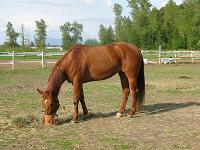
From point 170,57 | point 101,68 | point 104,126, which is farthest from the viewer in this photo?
point 170,57

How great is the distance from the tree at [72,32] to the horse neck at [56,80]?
6673 centimetres

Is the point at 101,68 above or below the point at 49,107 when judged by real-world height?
above

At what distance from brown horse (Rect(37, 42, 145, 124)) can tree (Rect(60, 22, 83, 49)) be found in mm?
66045

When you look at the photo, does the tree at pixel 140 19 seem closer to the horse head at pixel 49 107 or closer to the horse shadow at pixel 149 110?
the horse shadow at pixel 149 110

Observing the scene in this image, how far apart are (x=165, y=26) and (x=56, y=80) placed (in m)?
55.2

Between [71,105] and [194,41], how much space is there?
46.5m

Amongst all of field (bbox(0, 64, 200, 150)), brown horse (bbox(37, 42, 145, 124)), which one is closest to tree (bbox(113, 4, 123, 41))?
field (bbox(0, 64, 200, 150))

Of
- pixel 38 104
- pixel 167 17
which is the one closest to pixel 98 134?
pixel 38 104

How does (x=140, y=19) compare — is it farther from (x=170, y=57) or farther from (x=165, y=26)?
(x=170, y=57)

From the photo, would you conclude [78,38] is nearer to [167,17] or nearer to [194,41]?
[167,17]

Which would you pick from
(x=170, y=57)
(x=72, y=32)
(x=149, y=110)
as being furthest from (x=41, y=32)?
(x=149, y=110)

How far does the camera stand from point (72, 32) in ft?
269

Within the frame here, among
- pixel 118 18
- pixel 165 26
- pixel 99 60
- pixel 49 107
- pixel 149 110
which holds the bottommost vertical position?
pixel 149 110

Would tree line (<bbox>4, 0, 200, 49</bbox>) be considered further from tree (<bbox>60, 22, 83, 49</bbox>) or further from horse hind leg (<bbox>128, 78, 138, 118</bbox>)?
horse hind leg (<bbox>128, 78, 138, 118</bbox>)
